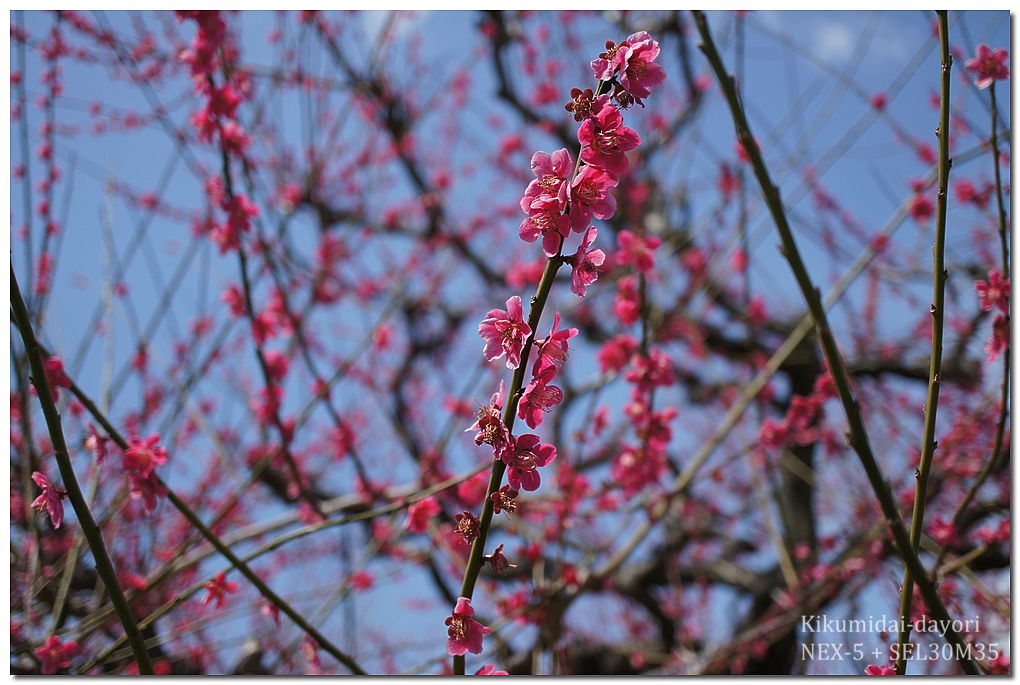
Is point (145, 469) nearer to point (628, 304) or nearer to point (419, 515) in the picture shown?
point (419, 515)

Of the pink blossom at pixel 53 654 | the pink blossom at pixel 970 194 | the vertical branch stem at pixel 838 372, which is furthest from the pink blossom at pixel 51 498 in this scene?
the pink blossom at pixel 970 194

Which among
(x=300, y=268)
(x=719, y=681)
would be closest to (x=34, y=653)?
(x=719, y=681)

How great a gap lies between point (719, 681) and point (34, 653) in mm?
1193

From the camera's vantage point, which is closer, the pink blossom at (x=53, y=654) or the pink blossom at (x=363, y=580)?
the pink blossom at (x=53, y=654)

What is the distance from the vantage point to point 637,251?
1371 millimetres

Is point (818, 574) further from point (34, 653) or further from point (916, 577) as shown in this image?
point (34, 653)

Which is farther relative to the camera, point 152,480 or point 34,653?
point 34,653

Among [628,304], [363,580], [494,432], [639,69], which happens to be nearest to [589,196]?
[639,69]

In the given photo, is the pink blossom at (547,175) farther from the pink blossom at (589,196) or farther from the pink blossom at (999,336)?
the pink blossom at (999,336)

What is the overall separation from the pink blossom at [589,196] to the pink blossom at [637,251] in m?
0.58

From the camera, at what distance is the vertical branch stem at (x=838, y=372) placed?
2.73 feet

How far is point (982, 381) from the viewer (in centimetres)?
268

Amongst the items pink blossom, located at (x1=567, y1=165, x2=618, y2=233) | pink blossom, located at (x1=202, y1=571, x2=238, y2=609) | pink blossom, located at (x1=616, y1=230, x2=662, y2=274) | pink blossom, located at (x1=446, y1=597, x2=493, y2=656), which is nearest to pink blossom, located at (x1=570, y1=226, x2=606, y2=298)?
pink blossom, located at (x1=567, y1=165, x2=618, y2=233)

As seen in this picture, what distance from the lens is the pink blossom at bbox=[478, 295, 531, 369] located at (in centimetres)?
79
